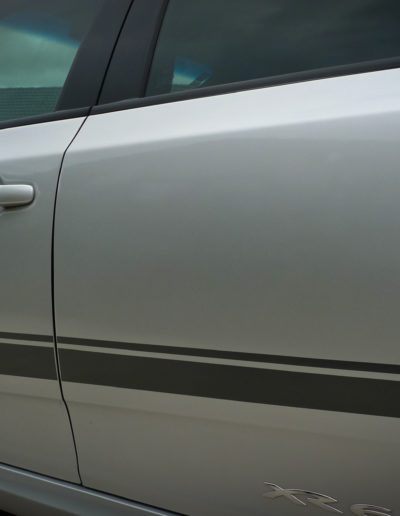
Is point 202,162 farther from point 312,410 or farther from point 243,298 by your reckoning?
point 312,410

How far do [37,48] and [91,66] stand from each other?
0.85 ft

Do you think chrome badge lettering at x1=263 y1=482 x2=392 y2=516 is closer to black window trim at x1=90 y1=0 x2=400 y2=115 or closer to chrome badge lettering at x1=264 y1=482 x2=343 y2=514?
chrome badge lettering at x1=264 y1=482 x2=343 y2=514

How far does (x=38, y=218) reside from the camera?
125 cm

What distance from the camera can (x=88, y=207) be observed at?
1.19 metres

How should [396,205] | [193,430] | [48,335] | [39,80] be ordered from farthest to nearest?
[39,80] → [48,335] → [193,430] → [396,205]

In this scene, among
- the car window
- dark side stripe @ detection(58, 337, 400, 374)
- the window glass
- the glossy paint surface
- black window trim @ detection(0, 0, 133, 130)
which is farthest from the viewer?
the car window

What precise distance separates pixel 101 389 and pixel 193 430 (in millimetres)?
206

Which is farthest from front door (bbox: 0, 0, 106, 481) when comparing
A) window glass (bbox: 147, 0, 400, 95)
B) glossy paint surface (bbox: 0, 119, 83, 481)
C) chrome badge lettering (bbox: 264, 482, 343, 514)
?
chrome badge lettering (bbox: 264, 482, 343, 514)

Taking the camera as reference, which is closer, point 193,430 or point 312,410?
point 312,410

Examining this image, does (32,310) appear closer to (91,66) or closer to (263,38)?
(91,66)

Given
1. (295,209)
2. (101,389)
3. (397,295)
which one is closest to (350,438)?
(397,295)

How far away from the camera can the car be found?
3.18 ft

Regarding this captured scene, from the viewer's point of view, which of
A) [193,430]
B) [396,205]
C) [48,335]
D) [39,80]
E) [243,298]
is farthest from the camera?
[39,80]

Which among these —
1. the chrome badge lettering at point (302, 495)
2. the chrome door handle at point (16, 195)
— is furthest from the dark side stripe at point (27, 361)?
the chrome badge lettering at point (302, 495)
